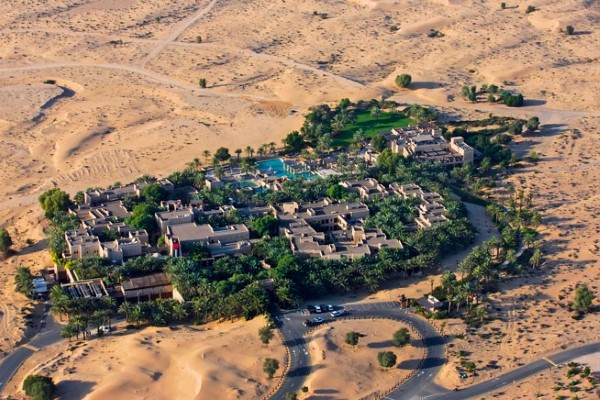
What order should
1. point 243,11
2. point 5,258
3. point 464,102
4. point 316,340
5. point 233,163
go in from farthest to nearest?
point 243,11
point 464,102
point 233,163
point 5,258
point 316,340

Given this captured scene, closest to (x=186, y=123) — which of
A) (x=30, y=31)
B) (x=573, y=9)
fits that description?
(x=30, y=31)

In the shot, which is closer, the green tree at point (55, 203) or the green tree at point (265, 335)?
the green tree at point (265, 335)

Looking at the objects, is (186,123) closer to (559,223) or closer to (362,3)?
(559,223)

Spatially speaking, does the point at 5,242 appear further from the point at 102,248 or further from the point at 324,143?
the point at 324,143

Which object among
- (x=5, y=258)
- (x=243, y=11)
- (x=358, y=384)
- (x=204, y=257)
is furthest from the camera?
(x=243, y=11)

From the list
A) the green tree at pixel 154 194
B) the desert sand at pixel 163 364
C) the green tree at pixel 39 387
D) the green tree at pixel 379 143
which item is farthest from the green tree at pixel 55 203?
the green tree at pixel 379 143

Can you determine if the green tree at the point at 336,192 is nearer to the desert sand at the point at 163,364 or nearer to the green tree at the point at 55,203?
the desert sand at the point at 163,364

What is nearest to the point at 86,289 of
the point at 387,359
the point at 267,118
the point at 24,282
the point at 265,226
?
the point at 24,282
